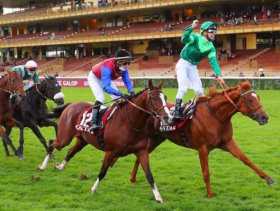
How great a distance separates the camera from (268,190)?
7.10 meters

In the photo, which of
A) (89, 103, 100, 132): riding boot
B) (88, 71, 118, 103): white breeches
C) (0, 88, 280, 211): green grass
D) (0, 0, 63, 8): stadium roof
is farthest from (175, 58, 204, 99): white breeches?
(0, 0, 63, 8): stadium roof

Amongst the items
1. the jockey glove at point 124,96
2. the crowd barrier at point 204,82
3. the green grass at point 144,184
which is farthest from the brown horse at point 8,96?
the crowd barrier at point 204,82

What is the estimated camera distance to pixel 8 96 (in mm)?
10227

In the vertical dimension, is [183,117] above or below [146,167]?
above

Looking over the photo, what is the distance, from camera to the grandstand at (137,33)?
38.5 metres

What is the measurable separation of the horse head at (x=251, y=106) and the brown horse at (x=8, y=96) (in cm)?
481

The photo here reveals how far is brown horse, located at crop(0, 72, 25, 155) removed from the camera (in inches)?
392

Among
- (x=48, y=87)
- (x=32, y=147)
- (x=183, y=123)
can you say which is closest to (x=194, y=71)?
(x=183, y=123)

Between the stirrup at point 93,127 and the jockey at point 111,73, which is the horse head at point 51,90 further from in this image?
the stirrup at point 93,127

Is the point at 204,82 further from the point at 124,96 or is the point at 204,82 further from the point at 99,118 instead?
the point at 124,96

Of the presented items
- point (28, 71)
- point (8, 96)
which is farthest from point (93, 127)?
point (28, 71)

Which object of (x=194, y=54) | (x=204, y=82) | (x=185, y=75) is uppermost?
(x=194, y=54)

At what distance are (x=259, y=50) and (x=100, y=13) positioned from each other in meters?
18.2

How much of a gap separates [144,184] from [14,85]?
3.79 m
